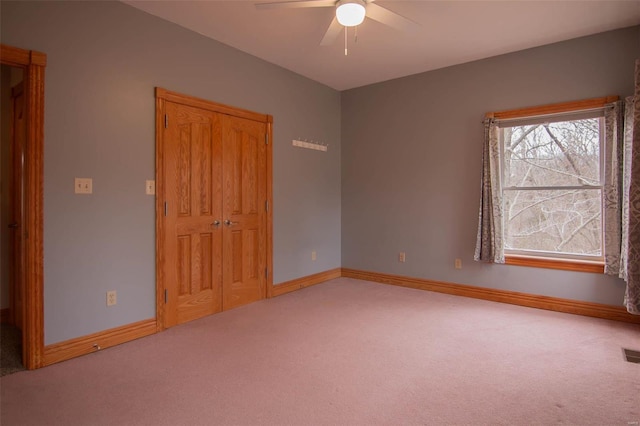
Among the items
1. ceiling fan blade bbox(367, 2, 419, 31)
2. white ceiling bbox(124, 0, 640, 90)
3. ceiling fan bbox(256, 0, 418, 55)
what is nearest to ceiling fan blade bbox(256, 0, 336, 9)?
ceiling fan bbox(256, 0, 418, 55)

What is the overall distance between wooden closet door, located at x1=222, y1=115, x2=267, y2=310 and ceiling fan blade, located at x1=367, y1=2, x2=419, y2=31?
183 centimetres

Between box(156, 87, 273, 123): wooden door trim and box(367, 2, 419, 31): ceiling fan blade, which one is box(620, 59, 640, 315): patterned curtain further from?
box(156, 87, 273, 123): wooden door trim

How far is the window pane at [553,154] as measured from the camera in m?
3.66

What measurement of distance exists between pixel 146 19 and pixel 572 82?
404cm

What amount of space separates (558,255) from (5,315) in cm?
548

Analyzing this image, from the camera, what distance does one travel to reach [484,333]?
3.15 meters

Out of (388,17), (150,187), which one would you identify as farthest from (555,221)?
(150,187)

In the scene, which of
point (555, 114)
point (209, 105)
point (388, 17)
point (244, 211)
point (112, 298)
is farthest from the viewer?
point (244, 211)

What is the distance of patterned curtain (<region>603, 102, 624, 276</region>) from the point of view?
11.0ft

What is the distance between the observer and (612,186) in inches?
134

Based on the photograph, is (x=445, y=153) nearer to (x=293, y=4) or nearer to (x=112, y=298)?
(x=293, y=4)

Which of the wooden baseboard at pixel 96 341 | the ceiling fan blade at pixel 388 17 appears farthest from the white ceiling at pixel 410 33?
the wooden baseboard at pixel 96 341

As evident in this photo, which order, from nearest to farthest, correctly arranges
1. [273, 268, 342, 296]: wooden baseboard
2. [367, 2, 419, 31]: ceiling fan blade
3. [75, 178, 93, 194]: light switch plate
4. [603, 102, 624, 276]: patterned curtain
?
[367, 2, 419, 31]: ceiling fan blade → [75, 178, 93, 194]: light switch plate → [603, 102, 624, 276]: patterned curtain → [273, 268, 342, 296]: wooden baseboard

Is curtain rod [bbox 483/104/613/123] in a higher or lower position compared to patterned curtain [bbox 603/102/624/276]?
higher
